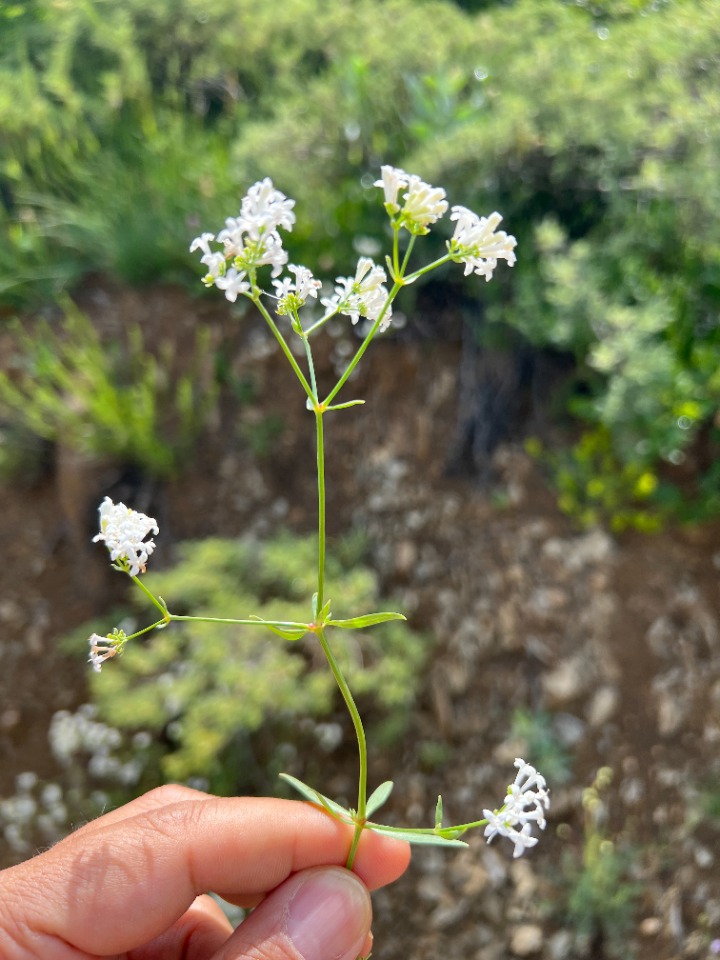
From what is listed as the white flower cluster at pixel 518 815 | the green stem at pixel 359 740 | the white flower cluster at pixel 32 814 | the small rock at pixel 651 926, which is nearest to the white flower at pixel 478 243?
the green stem at pixel 359 740

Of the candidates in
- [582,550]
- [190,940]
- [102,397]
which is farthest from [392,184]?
[102,397]

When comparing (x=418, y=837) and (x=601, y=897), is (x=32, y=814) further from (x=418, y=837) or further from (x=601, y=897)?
(x=418, y=837)

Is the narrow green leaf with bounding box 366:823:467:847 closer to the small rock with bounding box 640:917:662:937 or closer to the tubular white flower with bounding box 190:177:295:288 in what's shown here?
the tubular white flower with bounding box 190:177:295:288

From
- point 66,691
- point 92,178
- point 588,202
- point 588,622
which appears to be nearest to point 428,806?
point 588,622

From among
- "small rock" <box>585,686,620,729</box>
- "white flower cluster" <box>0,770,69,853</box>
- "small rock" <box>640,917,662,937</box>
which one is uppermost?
"small rock" <box>585,686,620,729</box>

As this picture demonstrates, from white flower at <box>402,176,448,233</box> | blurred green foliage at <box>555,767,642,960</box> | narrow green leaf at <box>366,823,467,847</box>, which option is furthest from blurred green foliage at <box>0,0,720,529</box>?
narrow green leaf at <box>366,823,467,847</box>

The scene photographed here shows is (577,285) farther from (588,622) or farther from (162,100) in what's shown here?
(162,100)

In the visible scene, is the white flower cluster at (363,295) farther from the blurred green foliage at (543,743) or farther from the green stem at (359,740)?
the blurred green foliage at (543,743)
